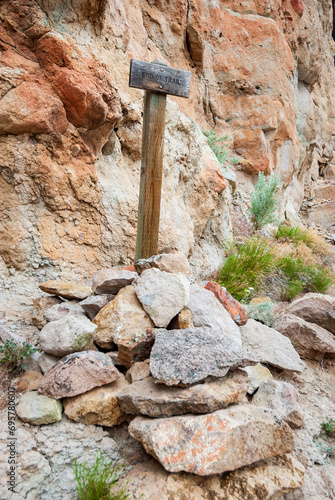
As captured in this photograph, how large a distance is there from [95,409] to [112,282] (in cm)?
97

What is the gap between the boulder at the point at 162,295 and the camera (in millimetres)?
2250

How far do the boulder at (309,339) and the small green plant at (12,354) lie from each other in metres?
2.33

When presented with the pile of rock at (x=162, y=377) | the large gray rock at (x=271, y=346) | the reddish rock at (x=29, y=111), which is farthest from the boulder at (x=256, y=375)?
the reddish rock at (x=29, y=111)

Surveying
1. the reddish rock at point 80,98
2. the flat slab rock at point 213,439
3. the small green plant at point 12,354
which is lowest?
the small green plant at point 12,354

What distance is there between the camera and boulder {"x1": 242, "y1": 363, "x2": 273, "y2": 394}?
2168 millimetres

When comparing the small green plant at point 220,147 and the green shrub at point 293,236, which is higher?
the small green plant at point 220,147

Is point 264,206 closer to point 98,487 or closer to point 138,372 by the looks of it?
point 138,372

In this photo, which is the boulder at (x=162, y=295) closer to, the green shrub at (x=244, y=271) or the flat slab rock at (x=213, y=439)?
the flat slab rock at (x=213, y=439)

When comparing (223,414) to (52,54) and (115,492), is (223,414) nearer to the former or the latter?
(115,492)

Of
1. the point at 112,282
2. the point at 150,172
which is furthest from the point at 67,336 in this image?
the point at 150,172

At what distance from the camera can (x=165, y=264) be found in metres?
2.74

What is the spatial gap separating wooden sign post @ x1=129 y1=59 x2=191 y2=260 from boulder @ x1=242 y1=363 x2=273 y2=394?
1.37 metres

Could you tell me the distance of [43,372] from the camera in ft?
6.86

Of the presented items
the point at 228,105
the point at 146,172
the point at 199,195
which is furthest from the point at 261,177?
the point at 146,172
